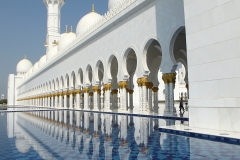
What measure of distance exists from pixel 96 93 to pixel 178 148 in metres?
9.99

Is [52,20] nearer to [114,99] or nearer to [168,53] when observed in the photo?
[114,99]

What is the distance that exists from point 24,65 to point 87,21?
2780 centimetres

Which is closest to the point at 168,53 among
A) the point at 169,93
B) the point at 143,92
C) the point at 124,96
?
the point at 169,93

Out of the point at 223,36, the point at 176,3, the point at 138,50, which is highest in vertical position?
the point at 176,3

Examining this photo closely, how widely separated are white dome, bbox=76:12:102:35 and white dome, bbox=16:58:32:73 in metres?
26.8

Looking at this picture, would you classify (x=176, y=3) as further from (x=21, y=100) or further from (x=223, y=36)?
(x=21, y=100)

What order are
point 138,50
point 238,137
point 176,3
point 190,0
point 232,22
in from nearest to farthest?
1. point 238,137
2. point 232,22
3. point 190,0
4. point 176,3
5. point 138,50

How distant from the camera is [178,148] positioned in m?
3.58

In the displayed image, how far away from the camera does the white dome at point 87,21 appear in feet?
53.6

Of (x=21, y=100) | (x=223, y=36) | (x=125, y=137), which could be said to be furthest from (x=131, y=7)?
(x=21, y=100)

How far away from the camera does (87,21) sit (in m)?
16.5

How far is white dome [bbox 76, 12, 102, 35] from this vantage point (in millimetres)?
16328

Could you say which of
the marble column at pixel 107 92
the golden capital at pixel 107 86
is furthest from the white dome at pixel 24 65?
the golden capital at pixel 107 86

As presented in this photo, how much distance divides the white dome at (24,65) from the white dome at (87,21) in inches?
1056
